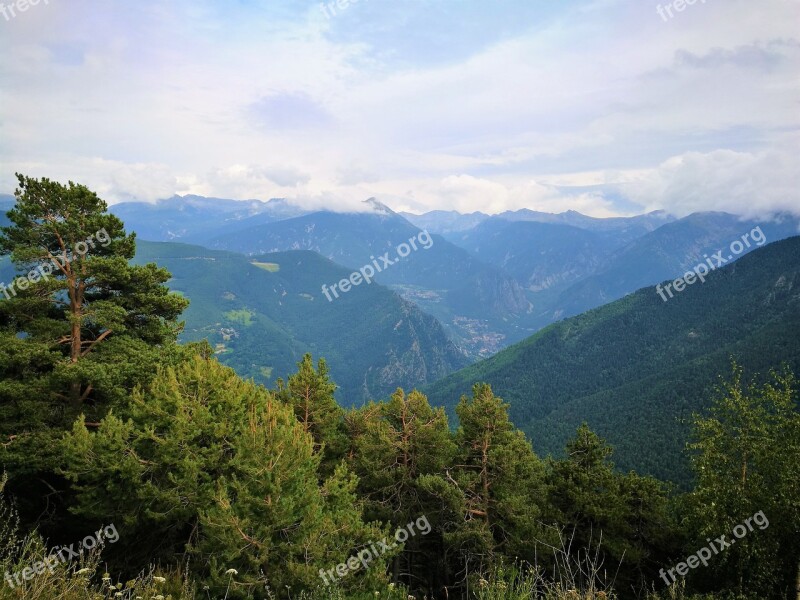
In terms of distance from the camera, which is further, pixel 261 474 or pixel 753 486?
pixel 753 486

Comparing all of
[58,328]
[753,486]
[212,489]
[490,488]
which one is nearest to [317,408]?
[490,488]

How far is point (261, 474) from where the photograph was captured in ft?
40.7

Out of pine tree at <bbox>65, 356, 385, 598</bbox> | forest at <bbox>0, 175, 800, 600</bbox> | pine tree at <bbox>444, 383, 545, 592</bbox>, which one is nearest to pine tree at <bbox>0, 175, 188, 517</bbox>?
forest at <bbox>0, 175, 800, 600</bbox>

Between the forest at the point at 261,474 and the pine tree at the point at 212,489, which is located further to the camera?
the forest at the point at 261,474

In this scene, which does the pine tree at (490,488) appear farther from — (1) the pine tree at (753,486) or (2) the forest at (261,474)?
(1) the pine tree at (753,486)

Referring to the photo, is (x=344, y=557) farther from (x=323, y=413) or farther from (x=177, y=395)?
(x=323, y=413)

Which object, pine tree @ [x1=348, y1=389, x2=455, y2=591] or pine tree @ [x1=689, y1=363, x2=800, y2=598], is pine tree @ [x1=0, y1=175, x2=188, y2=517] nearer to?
pine tree @ [x1=348, y1=389, x2=455, y2=591]

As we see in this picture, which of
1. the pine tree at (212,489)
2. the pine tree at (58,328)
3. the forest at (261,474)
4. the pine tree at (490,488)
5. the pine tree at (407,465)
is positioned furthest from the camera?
the pine tree at (407,465)

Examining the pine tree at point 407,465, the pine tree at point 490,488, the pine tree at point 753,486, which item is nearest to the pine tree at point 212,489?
the pine tree at point 490,488

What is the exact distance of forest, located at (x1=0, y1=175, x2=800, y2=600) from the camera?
A: 1201 cm

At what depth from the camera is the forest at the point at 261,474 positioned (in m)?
12.0

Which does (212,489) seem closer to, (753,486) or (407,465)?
(407,465)

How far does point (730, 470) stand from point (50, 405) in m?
24.5

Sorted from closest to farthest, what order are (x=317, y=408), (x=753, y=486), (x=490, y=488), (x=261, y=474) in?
1. (x=261, y=474)
2. (x=753, y=486)
3. (x=490, y=488)
4. (x=317, y=408)
